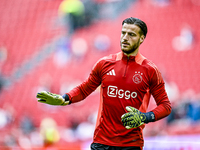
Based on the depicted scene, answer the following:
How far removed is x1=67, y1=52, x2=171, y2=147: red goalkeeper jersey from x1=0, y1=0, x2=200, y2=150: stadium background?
4501mm

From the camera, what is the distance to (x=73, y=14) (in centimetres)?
928

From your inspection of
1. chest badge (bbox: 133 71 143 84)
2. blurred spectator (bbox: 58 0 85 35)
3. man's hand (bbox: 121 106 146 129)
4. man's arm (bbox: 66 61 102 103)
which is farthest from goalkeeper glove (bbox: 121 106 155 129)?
blurred spectator (bbox: 58 0 85 35)

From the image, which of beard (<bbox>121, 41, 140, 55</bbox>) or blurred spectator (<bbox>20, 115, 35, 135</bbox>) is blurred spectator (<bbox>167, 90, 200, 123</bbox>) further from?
beard (<bbox>121, 41, 140, 55</bbox>)

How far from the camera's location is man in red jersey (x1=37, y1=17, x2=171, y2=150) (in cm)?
256

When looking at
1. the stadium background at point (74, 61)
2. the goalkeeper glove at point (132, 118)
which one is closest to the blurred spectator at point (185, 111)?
the stadium background at point (74, 61)

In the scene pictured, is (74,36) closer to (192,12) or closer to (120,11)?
(120,11)

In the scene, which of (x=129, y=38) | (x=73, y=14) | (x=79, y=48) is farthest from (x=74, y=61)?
(x=129, y=38)

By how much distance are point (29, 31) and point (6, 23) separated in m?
0.93

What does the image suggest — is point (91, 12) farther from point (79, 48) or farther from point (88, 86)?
point (88, 86)

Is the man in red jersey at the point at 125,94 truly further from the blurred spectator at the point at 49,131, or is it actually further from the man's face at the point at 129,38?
the blurred spectator at the point at 49,131

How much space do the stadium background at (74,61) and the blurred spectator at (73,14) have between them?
15 cm

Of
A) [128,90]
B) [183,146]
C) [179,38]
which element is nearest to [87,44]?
[179,38]

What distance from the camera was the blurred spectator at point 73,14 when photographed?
9.16 metres

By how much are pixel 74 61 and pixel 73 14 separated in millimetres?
1705
